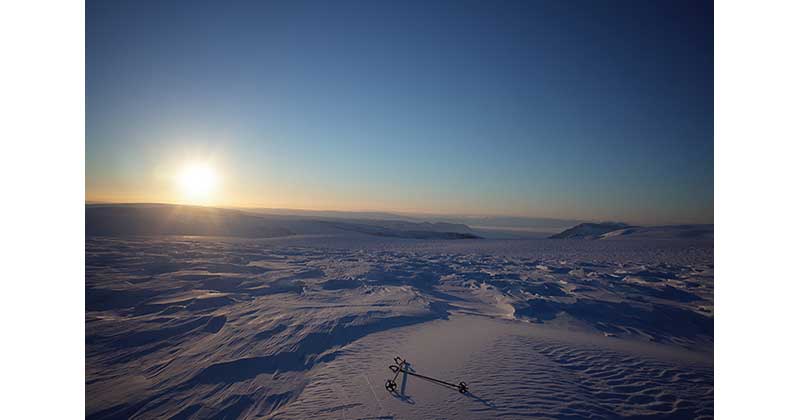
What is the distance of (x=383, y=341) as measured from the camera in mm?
3564

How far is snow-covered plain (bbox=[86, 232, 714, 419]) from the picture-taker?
2436mm

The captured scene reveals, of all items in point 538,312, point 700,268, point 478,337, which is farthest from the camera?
point 700,268

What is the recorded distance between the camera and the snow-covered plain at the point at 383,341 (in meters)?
2.44

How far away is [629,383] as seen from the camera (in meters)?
2.74

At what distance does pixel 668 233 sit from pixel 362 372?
18.6 metres

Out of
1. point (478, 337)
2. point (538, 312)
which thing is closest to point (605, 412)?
point (478, 337)

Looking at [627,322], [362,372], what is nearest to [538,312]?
[627,322]

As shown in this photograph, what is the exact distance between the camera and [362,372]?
286 centimetres

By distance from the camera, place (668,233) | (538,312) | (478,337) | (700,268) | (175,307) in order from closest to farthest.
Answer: (478,337)
(175,307)
(538,312)
(700,268)
(668,233)

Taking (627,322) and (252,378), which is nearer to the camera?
(252,378)

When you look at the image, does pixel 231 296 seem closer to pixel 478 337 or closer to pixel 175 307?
pixel 175 307

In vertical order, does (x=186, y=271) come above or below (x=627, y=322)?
above

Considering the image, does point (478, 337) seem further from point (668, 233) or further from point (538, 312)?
point (668, 233)

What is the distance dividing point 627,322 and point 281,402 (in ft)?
15.9
